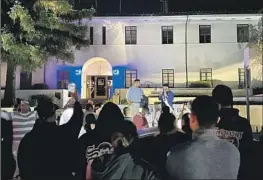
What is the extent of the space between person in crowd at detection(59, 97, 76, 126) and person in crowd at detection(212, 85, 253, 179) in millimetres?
1298

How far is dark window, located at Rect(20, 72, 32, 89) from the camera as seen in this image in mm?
3839

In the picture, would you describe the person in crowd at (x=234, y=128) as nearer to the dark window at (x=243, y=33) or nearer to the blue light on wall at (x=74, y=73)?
the dark window at (x=243, y=33)

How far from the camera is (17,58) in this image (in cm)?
388

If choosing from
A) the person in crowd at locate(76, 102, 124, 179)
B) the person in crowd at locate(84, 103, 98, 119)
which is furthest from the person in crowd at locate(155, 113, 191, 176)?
the person in crowd at locate(84, 103, 98, 119)

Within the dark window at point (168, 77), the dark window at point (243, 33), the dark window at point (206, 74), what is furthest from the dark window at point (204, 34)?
the dark window at point (168, 77)

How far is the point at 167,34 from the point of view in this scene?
5.47 m

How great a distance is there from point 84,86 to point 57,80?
311mm

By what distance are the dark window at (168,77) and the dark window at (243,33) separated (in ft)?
2.70

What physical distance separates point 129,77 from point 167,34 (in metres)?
1.21

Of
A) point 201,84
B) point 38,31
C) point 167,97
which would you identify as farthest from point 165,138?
point 38,31

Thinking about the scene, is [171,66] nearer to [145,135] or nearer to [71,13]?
[71,13]

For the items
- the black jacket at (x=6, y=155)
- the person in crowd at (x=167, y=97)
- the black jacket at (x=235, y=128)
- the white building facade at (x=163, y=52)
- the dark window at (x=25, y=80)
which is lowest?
the black jacket at (x=6, y=155)

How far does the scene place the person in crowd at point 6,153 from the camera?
133 inches

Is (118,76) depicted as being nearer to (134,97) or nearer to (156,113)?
(134,97)
